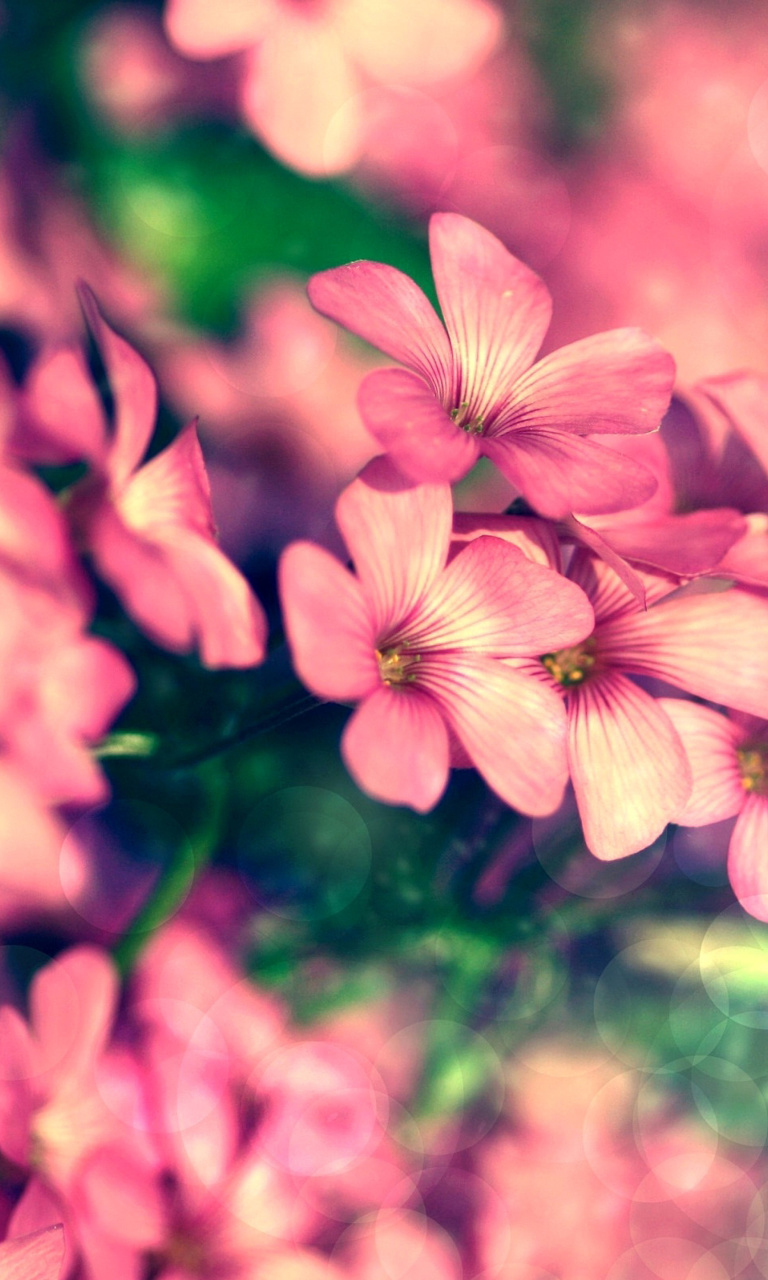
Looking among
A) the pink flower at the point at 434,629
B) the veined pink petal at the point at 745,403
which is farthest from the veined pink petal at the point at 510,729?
the veined pink petal at the point at 745,403

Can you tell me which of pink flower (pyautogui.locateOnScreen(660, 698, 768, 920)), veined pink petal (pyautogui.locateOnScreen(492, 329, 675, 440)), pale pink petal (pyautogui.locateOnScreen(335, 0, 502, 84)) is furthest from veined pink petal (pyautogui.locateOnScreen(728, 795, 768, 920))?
pale pink petal (pyautogui.locateOnScreen(335, 0, 502, 84))

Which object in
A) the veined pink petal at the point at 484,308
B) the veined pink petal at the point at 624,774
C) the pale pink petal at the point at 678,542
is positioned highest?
the veined pink petal at the point at 484,308

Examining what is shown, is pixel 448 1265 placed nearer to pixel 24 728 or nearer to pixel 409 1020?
pixel 409 1020

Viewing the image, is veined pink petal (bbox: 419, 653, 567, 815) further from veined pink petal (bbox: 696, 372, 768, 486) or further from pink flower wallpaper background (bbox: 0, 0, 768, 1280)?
veined pink petal (bbox: 696, 372, 768, 486)

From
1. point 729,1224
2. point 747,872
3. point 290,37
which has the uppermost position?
point 290,37

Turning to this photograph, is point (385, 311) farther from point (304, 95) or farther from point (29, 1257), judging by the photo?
point (29, 1257)

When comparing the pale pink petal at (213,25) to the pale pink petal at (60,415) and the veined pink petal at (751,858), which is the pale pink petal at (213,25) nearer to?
the pale pink petal at (60,415)

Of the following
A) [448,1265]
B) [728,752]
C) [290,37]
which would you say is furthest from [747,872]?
[290,37]
